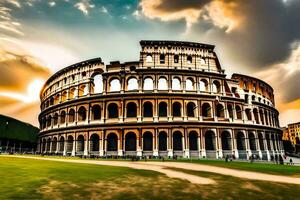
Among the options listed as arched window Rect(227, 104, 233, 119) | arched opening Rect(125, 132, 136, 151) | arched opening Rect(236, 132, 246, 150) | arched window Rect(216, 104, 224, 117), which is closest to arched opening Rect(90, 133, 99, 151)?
arched opening Rect(125, 132, 136, 151)

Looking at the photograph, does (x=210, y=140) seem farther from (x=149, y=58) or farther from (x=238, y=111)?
(x=149, y=58)

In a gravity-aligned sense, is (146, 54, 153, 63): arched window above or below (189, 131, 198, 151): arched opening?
above

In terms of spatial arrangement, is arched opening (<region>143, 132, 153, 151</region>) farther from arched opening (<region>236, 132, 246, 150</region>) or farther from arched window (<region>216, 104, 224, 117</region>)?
arched opening (<region>236, 132, 246, 150</region>)

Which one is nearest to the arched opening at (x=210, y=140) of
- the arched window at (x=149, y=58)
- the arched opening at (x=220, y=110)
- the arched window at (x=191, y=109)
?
the arched window at (x=191, y=109)

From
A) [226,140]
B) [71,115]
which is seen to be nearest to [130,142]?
Answer: [71,115]

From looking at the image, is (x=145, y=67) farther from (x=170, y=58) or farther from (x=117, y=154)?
(x=117, y=154)
